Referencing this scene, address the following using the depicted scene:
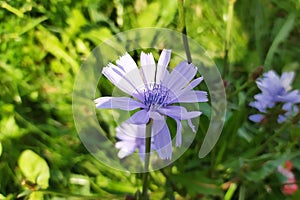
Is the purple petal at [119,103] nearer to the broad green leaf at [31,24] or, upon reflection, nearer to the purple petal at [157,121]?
the purple petal at [157,121]

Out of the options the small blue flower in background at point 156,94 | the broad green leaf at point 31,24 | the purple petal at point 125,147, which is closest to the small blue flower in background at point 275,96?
the purple petal at point 125,147

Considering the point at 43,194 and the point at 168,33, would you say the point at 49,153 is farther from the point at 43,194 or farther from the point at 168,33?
the point at 168,33

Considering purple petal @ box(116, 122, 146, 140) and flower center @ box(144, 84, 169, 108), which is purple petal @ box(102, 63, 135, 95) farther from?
purple petal @ box(116, 122, 146, 140)

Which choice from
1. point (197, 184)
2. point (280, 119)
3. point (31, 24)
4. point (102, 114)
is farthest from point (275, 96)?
point (31, 24)

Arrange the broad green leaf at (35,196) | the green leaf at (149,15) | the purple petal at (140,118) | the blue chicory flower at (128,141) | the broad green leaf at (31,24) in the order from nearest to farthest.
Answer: the purple petal at (140,118) < the broad green leaf at (35,196) < the blue chicory flower at (128,141) < the broad green leaf at (31,24) < the green leaf at (149,15)

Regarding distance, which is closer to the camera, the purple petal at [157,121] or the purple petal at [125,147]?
the purple petal at [157,121]

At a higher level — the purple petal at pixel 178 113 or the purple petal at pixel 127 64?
the purple petal at pixel 127 64

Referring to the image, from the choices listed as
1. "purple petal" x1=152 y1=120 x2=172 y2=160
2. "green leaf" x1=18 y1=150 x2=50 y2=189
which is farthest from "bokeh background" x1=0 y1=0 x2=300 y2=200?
"purple petal" x1=152 y1=120 x2=172 y2=160
